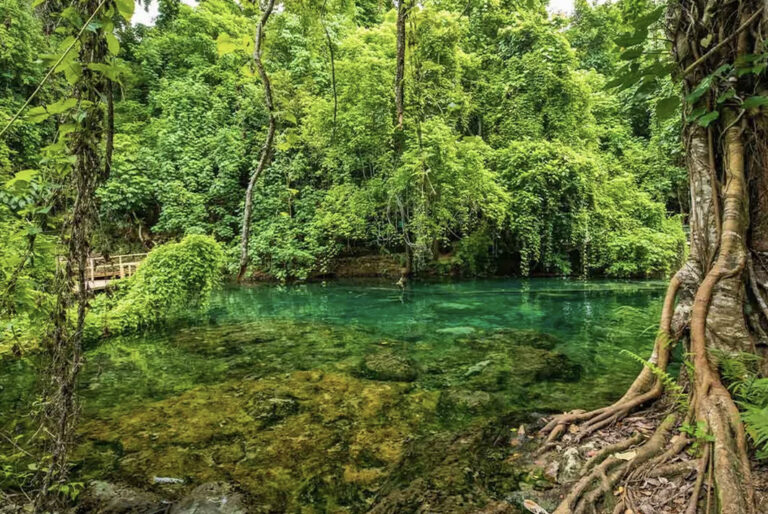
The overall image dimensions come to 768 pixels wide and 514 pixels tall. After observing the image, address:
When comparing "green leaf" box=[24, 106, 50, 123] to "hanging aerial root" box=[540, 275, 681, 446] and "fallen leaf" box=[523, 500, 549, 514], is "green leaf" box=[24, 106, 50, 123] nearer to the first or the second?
"fallen leaf" box=[523, 500, 549, 514]

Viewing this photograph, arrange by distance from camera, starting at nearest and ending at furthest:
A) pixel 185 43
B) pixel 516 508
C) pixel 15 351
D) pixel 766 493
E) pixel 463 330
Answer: pixel 766 493
pixel 516 508
pixel 15 351
pixel 463 330
pixel 185 43

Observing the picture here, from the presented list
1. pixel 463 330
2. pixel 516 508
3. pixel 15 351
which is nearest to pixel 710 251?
pixel 516 508

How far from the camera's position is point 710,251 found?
2.72m

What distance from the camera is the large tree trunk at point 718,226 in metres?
2.37

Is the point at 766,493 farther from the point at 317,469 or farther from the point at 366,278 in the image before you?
the point at 366,278

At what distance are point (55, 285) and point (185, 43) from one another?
1116 inches

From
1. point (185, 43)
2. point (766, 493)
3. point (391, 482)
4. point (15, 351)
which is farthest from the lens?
point (185, 43)

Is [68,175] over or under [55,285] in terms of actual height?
over

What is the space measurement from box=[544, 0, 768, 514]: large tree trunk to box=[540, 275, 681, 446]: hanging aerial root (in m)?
0.09

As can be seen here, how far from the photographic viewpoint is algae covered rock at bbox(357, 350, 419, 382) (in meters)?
5.50

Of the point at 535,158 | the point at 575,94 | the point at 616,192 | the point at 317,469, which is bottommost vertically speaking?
the point at 317,469

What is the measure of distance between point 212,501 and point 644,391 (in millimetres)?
3460

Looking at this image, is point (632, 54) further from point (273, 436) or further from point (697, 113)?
point (273, 436)

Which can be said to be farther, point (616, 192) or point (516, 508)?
point (616, 192)
